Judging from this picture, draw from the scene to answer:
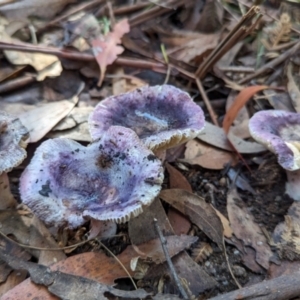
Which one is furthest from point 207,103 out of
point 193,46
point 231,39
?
point 193,46

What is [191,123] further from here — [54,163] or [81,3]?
[81,3]

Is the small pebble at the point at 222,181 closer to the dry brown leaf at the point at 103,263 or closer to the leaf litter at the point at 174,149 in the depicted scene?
the leaf litter at the point at 174,149

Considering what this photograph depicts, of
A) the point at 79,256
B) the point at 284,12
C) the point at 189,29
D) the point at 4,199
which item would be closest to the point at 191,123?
the point at 79,256

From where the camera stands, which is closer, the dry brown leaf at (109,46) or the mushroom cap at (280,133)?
the mushroom cap at (280,133)

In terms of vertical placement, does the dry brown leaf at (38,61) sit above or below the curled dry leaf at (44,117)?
above

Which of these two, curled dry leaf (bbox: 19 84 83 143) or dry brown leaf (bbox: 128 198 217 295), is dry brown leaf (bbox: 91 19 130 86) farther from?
dry brown leaf (bbox: 128 198 217 295)

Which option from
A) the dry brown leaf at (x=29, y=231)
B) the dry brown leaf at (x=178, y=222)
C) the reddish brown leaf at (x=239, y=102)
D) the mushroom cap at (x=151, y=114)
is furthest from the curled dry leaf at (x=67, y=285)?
the reddish brown leaf at (x=239, y=102)

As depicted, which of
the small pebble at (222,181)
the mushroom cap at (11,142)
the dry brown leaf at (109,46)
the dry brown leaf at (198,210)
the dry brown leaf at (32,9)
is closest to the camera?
the mushroom cap at (11,142)
